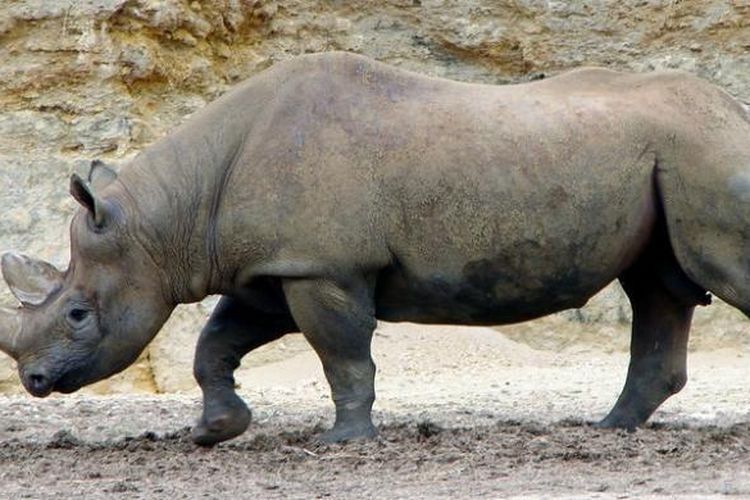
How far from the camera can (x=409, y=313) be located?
32.8ft

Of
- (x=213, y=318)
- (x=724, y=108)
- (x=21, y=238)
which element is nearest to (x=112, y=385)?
(x=21, y=238)

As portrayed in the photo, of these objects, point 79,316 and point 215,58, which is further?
point 215,58

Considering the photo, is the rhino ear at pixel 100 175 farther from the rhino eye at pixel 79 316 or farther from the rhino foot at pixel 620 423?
the rhino foot at pixel 620 423

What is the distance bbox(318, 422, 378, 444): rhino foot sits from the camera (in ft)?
31.8

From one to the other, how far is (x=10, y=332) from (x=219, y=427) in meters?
1.11

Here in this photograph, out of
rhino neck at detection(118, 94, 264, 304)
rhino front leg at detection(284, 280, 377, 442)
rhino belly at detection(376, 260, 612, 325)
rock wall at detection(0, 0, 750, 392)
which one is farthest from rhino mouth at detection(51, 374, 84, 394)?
rock wall at detection(0, 0, 750, 392)

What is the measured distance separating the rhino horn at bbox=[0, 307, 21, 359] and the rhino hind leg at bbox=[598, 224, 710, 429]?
2900 mm

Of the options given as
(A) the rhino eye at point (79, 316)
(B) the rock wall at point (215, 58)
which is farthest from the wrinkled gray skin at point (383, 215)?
(B) the rock wall at point (215, 58)

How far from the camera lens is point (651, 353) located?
10.4 meters

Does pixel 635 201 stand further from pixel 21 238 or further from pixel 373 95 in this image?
pixel 21 238

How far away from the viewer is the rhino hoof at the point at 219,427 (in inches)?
399

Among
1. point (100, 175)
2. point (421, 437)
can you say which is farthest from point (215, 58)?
point (421, 437)

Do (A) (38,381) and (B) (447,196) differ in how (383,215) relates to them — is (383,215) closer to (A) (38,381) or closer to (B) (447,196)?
(B) (447,196)

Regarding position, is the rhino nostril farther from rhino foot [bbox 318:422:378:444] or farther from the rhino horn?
rhino foot [bbox 318:422:378:444]
